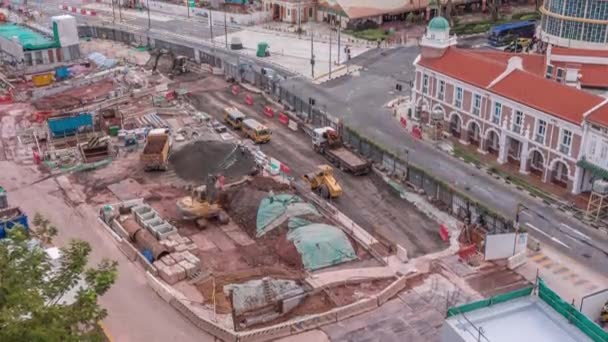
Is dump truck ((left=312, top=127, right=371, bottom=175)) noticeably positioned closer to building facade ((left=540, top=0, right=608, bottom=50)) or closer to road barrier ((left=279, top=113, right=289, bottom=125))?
road barrier ((left=279, top=113, right=289, bottom=125))

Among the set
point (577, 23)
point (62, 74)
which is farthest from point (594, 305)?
point (62, 74)

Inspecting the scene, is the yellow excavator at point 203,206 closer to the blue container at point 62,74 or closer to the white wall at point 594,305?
the white wall at point 594,305

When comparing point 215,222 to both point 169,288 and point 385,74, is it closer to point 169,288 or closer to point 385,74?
point 169,288

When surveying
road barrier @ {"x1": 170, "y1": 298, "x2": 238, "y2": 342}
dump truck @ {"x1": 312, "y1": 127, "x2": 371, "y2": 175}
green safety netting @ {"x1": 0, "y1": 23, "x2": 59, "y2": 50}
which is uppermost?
green safety netting @ {"x1": 0, "y1": 23, "x2": 59, "y2": 50}

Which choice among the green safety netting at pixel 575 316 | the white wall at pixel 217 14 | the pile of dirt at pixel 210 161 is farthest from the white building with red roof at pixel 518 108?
the white wall at pixel 217 14

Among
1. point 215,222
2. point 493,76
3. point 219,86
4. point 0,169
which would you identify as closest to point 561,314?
point 215,222

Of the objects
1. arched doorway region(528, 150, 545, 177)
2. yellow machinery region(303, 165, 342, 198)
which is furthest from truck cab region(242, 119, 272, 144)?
arched doorway region(528, 150, 545, 177)

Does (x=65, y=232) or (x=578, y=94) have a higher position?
(x=578, y=94)
